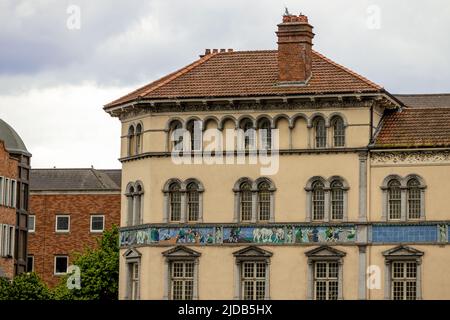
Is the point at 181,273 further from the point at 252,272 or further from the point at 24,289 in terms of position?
the point at 24,289

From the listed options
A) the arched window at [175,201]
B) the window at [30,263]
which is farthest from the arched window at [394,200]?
the window at [30,263]

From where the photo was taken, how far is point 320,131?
241 feet

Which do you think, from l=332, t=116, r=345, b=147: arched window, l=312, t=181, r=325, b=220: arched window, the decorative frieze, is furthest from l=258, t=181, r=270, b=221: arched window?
the decorative frieze

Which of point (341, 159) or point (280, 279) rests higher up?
point (341, 159)

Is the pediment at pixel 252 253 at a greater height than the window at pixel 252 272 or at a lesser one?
greater

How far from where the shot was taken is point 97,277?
8619 centimetres

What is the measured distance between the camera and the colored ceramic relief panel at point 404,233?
71062 millimetres

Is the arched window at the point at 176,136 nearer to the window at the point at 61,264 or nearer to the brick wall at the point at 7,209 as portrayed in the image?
the brick wall at the point at 7,209

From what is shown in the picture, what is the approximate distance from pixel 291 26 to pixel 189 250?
11123 mm

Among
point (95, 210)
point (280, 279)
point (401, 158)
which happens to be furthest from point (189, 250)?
point (95, 210)

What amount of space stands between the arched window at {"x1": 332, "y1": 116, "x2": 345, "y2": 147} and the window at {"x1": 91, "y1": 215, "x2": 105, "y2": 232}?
38.1 metres

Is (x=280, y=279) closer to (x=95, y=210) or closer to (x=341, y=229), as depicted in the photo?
(x=341, y=229)

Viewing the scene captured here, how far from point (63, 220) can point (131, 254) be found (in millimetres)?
34539

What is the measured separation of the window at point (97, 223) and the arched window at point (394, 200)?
39.5m
